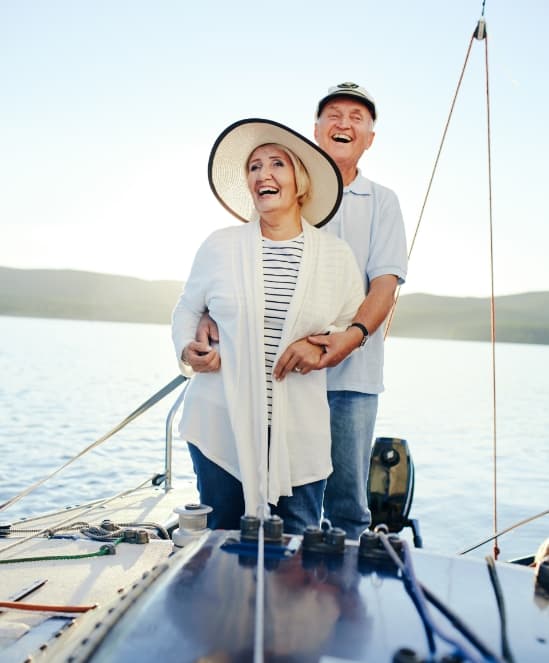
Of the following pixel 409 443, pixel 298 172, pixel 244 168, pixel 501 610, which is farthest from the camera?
pixel 409 443

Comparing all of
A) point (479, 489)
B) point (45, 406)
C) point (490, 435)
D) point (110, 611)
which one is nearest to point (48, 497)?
point (479, 489)

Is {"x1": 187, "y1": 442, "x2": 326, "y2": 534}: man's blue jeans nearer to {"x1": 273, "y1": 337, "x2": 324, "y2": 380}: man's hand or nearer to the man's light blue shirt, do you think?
{"x1": 273, "y1": 337, "x2": 324, "y2": 380}: man's hand

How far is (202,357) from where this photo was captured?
195cm

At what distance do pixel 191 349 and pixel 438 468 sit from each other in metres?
9.37

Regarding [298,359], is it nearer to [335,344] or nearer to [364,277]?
[335,344]

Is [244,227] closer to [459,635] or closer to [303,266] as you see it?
[303,266]

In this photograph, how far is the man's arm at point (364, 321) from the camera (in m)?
1.99

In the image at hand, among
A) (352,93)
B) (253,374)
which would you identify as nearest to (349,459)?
(253,374)

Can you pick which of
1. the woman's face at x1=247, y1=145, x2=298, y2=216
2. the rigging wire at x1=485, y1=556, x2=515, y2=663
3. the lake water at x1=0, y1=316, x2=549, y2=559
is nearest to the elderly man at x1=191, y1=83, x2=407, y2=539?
the woman's face at x1=247, y1=145, x2=298, y2=216

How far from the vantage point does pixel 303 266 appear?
2.03 meters

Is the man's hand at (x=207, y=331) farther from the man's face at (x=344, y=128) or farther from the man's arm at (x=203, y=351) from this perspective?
the man's face at (x=344, y=128)

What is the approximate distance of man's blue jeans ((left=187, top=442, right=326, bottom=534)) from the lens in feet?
6.39

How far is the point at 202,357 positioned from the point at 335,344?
0.36 meters

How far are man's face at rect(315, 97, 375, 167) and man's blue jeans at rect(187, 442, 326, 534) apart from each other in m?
1.09
